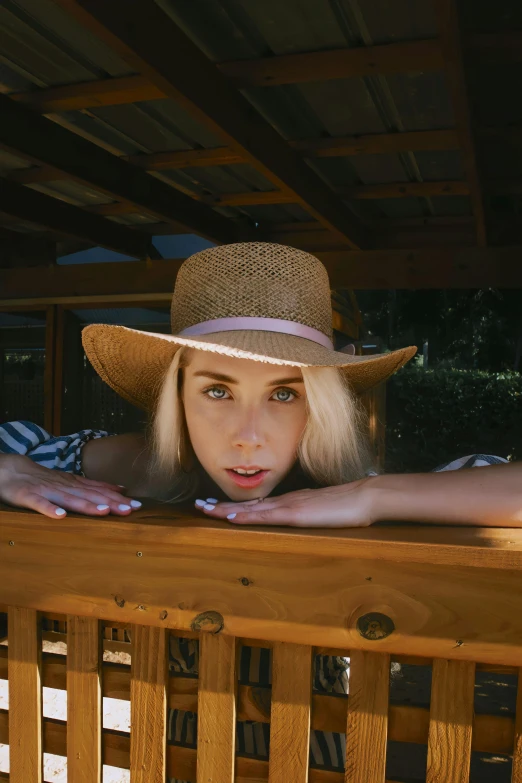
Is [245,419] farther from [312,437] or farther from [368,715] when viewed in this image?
[368,715]

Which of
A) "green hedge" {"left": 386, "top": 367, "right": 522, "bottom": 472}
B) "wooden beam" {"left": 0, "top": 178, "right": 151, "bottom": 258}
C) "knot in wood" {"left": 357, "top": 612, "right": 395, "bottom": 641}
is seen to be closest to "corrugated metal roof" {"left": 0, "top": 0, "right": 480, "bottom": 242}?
"wooden beam" {"left": 0, "top": 178, "right": 151, "bottom": 258}

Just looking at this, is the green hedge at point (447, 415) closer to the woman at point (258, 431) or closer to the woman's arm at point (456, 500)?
the woman at point (258, 431)

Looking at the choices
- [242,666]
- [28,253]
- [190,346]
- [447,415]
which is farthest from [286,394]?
[447,415]

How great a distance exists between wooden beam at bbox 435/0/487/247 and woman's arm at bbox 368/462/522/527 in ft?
4.10

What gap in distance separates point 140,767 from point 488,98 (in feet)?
8.36

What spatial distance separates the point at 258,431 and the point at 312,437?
123 mm

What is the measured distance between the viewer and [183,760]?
1089 millimetres

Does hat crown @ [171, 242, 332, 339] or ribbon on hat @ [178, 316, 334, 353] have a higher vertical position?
hat crown @ [171, 242, 332, 339]

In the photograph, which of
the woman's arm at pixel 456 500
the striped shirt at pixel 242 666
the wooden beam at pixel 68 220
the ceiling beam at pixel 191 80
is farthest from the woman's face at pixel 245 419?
the wooden beam at pixel 68 220

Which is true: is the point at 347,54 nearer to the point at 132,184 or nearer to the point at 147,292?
the point at 132,184

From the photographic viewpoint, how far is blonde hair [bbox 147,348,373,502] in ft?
4.17

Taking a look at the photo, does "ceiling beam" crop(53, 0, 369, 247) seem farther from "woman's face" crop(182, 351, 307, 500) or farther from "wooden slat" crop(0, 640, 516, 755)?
"wooden slat" crop(0, 640, 516, 755)

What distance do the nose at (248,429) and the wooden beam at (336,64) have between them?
4.59ft

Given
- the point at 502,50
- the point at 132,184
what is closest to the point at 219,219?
the point at 132,184
